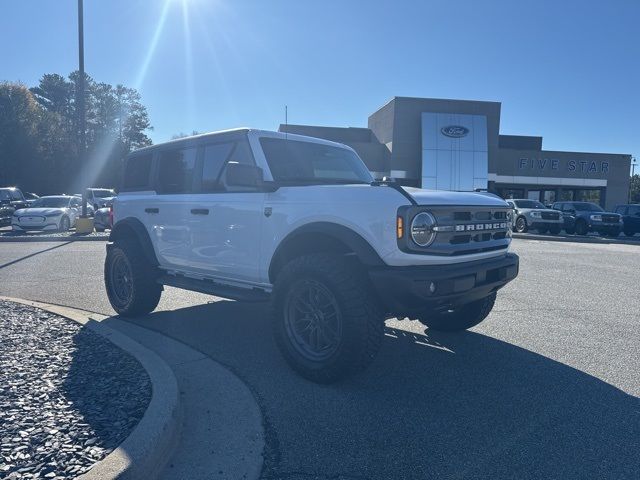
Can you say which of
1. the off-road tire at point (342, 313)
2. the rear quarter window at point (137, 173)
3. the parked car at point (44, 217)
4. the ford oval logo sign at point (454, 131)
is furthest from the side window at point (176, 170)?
the ford oval logo sign at point (454, 131)

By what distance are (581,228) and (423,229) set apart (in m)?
24.0

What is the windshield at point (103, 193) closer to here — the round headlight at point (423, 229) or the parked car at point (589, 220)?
the parked car at point (589, 220)

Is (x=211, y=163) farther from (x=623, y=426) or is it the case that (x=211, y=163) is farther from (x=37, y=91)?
→ (x=37, y=91)

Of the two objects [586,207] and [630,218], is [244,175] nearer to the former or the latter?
[586,207]

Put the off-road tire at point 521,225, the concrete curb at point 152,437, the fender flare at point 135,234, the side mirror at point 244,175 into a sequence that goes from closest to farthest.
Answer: the concrete curb at point 152,437, the side mirror at point 244,175, the fender flare at point 135,234, the off-road tire at point 521,225

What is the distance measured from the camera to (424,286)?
3406 mm

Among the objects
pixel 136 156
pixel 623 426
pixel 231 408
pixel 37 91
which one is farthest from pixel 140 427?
pixel 37 91

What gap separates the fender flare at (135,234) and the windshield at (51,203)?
51.9 ft

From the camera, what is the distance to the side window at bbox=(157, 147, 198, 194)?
5500 millimetres

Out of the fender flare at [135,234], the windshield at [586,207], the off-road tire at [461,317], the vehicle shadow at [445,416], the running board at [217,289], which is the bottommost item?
the vehicle shadow at [445,416]

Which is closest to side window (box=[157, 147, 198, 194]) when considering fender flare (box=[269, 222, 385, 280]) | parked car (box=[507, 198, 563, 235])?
fender flare (box=[269, 222, 385, 280])

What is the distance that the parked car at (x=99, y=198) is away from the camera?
2483 cm

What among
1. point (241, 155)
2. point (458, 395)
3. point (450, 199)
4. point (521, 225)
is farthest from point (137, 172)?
point (521, 225)

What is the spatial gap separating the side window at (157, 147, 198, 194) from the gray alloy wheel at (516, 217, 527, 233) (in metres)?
21.8
